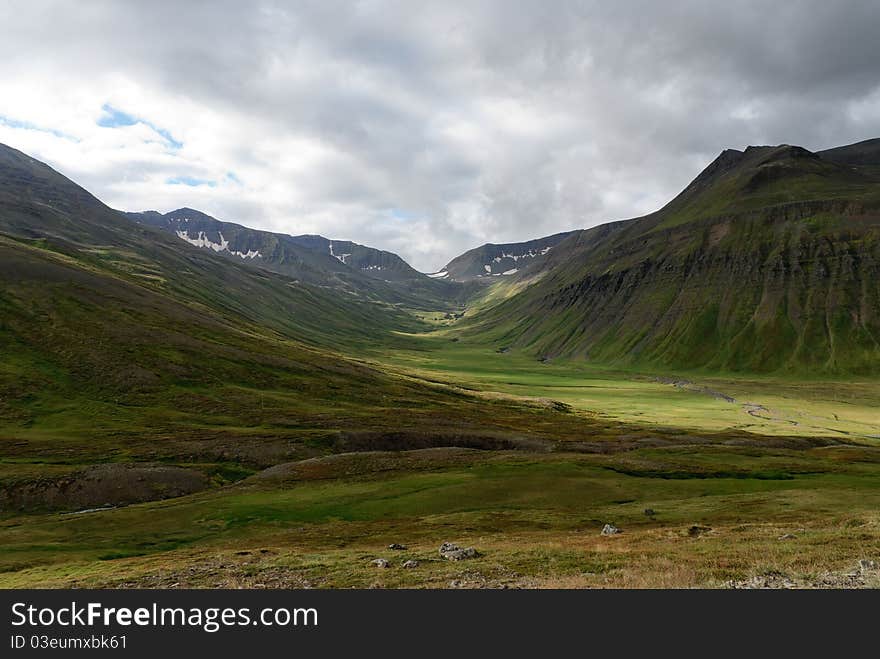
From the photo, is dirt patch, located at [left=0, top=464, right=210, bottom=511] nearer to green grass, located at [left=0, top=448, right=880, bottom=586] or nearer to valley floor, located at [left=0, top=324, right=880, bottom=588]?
valley floor, located at [left=0, top=324, right=880, bottom=588]

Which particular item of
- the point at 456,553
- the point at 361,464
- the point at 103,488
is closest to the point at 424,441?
the point at 361,464

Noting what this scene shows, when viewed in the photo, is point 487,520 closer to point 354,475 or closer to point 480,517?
point 480,517

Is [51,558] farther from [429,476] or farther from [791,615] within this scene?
[791,615]

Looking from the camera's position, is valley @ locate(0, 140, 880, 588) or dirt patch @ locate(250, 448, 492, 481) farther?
dirt patch @ locate(250, 448, 492, 481)

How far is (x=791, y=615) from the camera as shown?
48.2 ft

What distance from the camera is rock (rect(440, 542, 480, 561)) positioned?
29.6 m

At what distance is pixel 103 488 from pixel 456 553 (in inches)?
2117

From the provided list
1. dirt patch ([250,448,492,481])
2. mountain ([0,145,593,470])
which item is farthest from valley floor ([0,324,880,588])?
mountain ([0,145,593,470])

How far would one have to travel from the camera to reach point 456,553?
98.7 ft

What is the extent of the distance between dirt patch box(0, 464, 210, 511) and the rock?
46.7 meters

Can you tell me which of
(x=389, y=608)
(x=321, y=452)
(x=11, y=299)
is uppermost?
(x=11, y=299)

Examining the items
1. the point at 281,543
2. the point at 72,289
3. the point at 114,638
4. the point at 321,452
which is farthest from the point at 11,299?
the point at 114,638

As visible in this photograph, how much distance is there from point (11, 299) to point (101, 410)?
70557mm

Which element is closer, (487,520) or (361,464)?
(487,520)
